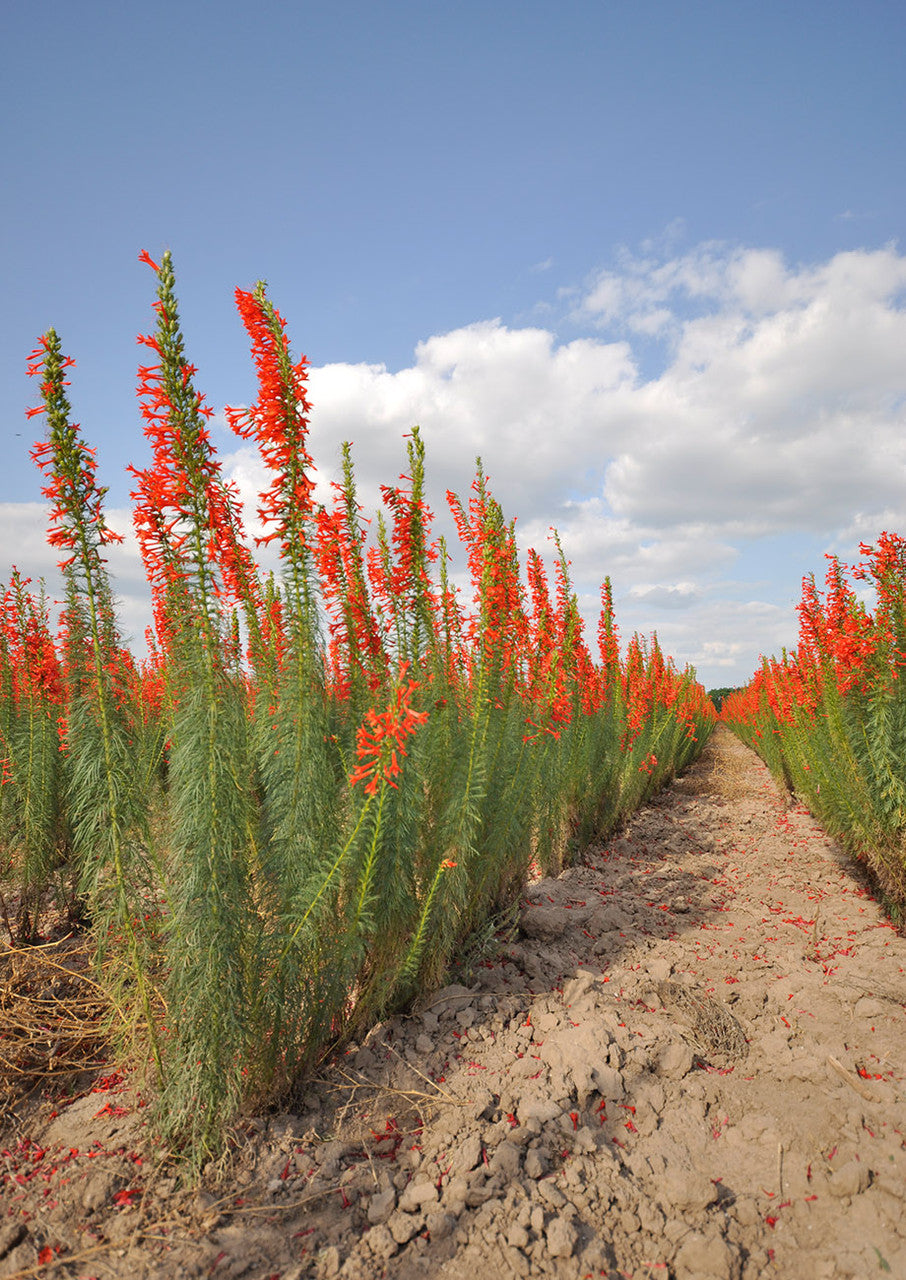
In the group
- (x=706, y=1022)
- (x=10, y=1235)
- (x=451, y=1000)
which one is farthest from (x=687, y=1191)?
(x=10, y=1235)

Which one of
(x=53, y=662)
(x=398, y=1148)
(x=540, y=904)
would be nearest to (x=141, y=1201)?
(x=398, y=1148)

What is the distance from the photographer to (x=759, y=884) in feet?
20.7

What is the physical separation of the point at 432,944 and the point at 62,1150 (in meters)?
1.75

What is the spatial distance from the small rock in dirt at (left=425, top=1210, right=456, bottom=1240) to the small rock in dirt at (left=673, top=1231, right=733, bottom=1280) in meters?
0.74

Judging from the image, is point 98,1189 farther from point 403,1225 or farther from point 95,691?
point 95,691

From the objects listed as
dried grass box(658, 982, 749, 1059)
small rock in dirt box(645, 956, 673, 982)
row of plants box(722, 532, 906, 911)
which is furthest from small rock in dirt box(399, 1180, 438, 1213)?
row of plants box(722, 532, 906, 911)

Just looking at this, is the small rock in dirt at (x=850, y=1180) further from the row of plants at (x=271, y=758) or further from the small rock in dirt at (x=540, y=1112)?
the row of plants at (x=271, y=758)

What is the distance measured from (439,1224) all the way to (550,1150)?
579 mm

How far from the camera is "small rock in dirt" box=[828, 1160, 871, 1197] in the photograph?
2.36 metres

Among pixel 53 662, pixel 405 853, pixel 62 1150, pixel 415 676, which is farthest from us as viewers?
pixel 53 662

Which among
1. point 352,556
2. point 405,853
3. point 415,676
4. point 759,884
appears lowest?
point 759,884

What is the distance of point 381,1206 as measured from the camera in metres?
2.28

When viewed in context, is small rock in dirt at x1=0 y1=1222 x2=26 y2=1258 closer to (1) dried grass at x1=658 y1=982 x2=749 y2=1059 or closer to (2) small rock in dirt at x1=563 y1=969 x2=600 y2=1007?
(2) small rock in dirt at x1=563 y1=969 x2=600 y2=1007

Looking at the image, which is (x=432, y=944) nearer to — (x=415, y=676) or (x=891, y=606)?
(x=415, y=676)
